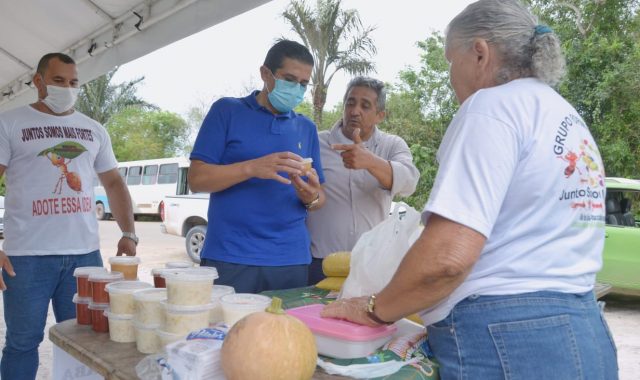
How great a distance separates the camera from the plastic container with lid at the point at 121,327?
4.95 ft

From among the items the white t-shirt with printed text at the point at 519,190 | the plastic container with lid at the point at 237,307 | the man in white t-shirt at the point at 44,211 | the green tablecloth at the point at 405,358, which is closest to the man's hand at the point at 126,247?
the man in white t-shirt at the point at 44,211

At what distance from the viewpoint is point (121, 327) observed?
59.7 inches

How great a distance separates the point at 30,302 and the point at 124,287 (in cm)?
134

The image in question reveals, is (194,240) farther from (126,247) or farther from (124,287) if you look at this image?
(124,287)

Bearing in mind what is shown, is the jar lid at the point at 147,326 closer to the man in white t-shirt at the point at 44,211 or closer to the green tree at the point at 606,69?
the man in white t-shirt at the point at 44,211

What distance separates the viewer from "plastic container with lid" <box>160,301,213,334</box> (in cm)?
137

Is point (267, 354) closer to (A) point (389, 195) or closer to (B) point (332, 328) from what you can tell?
(B) point (332, 328)

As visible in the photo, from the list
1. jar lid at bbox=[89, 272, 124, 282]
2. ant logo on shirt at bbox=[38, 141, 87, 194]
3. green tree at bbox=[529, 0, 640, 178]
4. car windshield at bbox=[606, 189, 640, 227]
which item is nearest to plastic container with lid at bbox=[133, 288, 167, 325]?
jar lid at bbox=[89, 272, 124, 282]

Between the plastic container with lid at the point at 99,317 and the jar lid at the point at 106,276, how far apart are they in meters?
0.08

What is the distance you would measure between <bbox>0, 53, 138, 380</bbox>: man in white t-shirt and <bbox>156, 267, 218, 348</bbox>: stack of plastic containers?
4.89 ft

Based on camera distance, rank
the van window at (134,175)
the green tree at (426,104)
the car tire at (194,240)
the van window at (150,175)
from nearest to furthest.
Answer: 1. the car tire at (194,240)
2. the green tree at (426,104)
3. the van window at (150,175)
4. the van window at (134,175)

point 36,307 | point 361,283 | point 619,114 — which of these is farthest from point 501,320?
point 619,114

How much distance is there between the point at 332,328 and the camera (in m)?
1.37

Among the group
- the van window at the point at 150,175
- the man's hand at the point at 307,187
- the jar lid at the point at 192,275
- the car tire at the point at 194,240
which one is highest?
the van window at the point at 150,175
